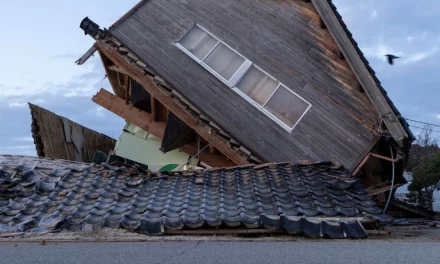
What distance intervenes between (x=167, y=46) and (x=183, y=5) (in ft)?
3.79

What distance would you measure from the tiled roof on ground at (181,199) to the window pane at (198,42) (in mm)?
3241

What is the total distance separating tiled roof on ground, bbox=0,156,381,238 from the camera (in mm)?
5414

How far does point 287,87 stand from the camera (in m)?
9.21

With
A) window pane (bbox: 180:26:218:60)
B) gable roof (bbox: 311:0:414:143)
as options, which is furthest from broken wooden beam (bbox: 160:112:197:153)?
gable roof (bbox: 311:0:414:143)

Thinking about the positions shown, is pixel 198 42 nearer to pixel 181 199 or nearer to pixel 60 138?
pixel 60 138

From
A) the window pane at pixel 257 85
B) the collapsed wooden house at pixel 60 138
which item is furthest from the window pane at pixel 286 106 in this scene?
the collapsed wooden house at pixel 60 138

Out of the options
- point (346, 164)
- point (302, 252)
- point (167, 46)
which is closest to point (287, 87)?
point (346, 164)

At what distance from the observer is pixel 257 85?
9.36 meters

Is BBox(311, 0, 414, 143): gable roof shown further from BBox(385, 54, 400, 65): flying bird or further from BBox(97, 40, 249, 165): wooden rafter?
BBox(97, 40, 249, 165): wooden rafter

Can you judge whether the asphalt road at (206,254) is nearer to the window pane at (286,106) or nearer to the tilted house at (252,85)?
the tilted house at (252,85)

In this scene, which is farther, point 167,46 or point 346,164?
point 167,46

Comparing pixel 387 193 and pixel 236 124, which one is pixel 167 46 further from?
pixel 387 193

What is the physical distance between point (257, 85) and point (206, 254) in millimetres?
6280

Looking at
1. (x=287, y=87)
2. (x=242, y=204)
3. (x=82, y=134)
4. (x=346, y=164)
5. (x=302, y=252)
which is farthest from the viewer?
(x=82, y=134)
